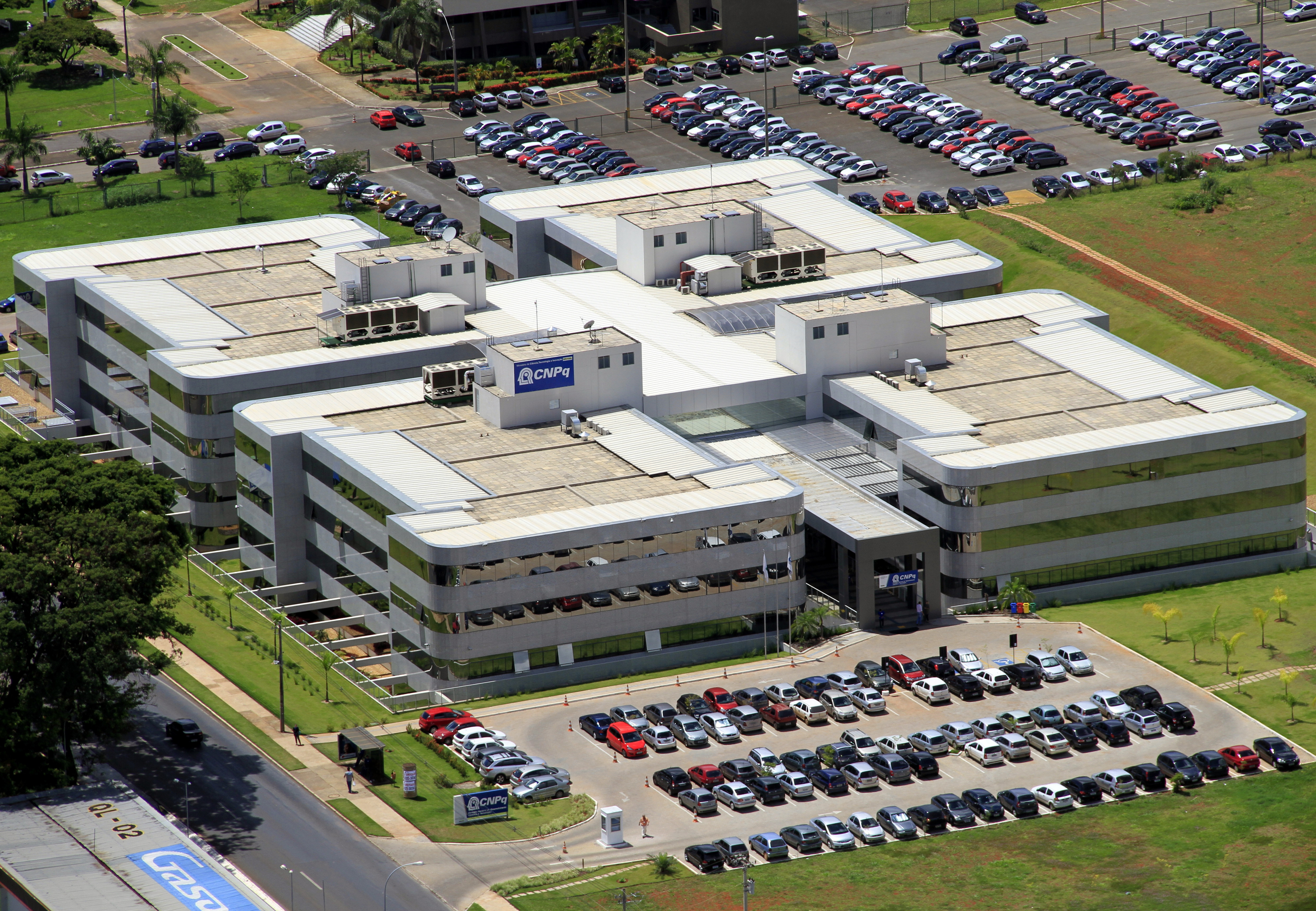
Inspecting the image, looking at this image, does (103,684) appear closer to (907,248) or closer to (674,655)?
(674,655)

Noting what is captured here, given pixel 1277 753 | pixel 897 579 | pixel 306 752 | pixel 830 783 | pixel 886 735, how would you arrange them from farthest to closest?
pixel 897 579 < pixel 886 735 < pixel 306 752 < pixel 1277 753 < pixel 830 783

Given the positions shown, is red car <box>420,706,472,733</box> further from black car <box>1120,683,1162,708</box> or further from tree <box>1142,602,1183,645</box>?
tree <box>1142,602,1183,645</box>

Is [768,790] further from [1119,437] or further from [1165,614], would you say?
[1119,437]

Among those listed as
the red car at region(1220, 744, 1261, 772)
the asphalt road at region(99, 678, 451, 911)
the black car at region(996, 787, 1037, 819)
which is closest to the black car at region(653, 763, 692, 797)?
the asphalt road at region(99, 678, 451, 911)

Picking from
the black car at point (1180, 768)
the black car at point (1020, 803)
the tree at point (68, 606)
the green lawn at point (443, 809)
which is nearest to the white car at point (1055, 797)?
the black car at point (1020, 803)

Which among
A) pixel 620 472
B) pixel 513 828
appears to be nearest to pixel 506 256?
pixel 620 472

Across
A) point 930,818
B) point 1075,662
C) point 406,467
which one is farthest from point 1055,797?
point 406,467

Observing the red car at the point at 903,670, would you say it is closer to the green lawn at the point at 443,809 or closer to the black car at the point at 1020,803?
the black car at the point at 1020,803
